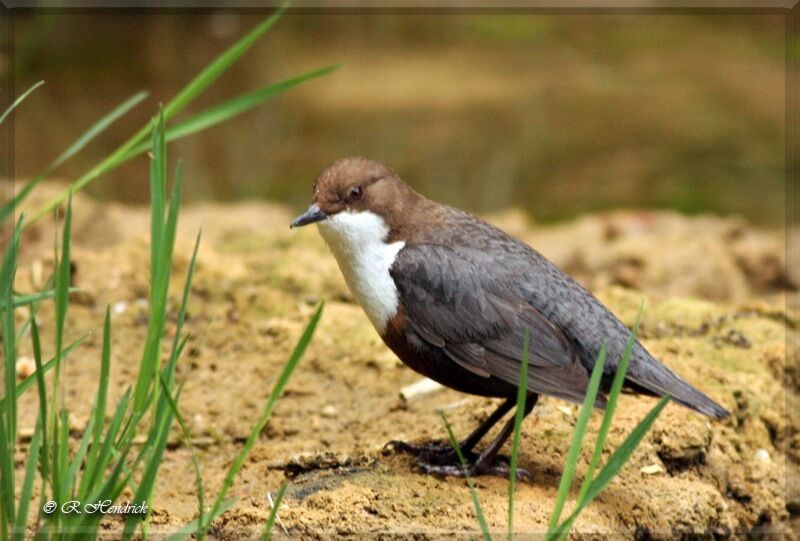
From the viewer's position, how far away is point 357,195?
3.78m

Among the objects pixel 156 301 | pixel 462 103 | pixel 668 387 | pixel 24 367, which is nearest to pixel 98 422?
pixel 156 301

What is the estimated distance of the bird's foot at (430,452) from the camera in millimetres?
3775

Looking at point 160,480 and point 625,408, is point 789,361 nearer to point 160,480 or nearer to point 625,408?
point 625,408

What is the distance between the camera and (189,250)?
5520mm

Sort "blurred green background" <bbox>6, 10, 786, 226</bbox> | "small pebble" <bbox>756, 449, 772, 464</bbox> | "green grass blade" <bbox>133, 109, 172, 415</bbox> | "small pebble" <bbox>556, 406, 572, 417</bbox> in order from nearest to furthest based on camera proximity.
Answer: "green grass blade" <bbox>133, 109, 172, 415</bbox> < "small pebble" <bbox>556, 406, 572, 417</bbox> < "small pebble" <bbox>756, 449, 772, 464</bbox> < "blurred green background" <bbox>6, 10, 786, 226</bbox>

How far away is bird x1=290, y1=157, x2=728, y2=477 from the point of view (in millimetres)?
3633

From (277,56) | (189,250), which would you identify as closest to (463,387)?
(189,250)

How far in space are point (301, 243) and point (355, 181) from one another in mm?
2401

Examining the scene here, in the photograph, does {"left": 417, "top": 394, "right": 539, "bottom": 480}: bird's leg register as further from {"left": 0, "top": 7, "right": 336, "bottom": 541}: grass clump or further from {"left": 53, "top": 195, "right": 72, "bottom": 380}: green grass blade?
{"left": 53, "top": 195, "right": 72, "bottom": 380}: green grass blade

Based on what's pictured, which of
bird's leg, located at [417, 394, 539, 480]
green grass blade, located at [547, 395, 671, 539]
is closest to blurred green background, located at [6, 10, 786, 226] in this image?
bird's leg, located at [417, 394, 539, 480]

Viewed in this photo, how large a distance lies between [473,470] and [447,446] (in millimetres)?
167

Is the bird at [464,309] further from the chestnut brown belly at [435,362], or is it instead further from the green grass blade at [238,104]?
the green grass blade at [238,104]

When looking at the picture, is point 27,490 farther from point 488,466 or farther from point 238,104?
point 488,466

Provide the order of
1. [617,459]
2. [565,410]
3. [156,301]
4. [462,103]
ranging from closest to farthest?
[617,459] → [156,301] → [565,410] → [462,103]
